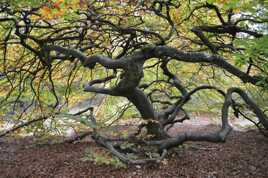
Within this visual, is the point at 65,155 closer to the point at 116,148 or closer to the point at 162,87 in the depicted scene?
the point at 116,148

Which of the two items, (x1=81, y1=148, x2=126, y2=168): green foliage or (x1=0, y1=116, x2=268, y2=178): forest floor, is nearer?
(x1=81, y1=148, x2=126, y2=168): green foliage

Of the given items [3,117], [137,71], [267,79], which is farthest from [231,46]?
[3,117]

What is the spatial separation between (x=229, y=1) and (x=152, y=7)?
6.75 feet

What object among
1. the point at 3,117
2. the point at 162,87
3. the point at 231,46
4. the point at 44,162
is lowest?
the point at 44,162

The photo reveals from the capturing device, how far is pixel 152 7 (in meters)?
6.53

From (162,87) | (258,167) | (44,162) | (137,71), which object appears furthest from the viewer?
(162,87)

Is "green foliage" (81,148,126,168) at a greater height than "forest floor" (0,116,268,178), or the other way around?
"green foliage" (81,148,126,168)

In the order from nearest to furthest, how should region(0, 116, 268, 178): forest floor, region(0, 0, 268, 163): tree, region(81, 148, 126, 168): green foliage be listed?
region(0, 0, 268, 163): tree, region(81, 148, 126, 168): green foliage, region(0, 116, 268, 178): forest floor

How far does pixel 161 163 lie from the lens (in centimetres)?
599

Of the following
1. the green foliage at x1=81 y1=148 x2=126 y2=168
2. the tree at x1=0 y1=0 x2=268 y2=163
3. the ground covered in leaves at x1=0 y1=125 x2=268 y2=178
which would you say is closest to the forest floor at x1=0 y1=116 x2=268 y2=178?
the ground covered in leaves at x1=0 y1=125 x2=268 y2=178

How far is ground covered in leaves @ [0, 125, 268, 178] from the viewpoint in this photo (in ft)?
19.0

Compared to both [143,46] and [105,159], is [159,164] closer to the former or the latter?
[105,159]

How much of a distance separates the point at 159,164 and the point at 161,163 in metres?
0.05

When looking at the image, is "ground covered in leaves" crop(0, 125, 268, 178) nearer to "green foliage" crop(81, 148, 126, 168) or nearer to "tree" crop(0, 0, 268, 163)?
"green foliage" crop(81, 148, 126, 168)
